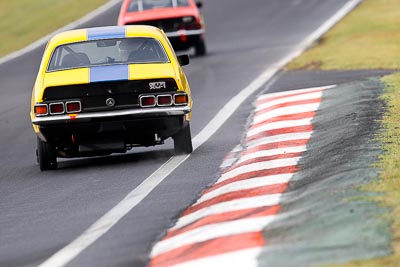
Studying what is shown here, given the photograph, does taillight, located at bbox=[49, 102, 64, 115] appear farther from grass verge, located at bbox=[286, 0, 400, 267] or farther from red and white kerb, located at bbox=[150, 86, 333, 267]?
grass verge, located at bbox=[286, 0, 400, 267]

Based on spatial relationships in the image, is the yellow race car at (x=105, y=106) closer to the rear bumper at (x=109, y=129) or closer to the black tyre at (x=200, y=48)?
the rear bumper at (x=109, y=129)

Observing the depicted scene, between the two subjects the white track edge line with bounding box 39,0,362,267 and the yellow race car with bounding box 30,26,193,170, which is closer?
the white track edge line with bounding box 39,0,362,267

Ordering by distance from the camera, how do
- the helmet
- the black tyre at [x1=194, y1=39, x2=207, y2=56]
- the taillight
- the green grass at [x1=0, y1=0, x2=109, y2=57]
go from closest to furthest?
the taillight → the helmet → the black tyre at [x1=194, y1=39, x2=207, y2=56] → the green grass at [x1=0, y1=0, x2=109, y2=57]

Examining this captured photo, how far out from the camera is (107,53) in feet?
45.7

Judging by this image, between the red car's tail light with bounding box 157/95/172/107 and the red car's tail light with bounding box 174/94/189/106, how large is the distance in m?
0.07

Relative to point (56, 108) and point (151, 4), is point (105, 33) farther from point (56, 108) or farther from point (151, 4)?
point (151, 4)

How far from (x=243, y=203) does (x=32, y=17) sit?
27522mm

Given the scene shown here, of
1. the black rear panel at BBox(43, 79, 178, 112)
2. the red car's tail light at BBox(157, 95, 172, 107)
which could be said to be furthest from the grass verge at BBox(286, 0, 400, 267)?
the black rear panel at BBox(43, 79, 178, 112)

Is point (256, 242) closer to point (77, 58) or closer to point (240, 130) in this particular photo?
point (77, 58)

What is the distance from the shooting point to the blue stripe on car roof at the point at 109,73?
43.2ft

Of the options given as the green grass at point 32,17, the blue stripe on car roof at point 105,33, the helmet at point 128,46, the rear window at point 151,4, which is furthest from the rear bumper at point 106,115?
the green grass at point 32,17

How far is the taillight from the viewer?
13047 millimetres

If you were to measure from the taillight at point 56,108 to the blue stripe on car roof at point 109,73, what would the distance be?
0.39 m

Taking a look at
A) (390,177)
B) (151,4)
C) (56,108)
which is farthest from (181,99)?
(151,4)
